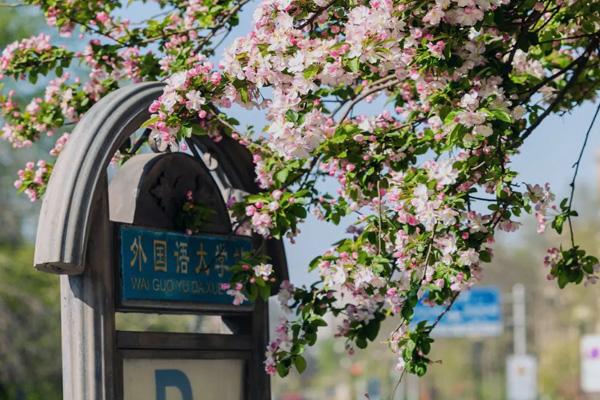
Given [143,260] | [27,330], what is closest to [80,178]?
[143,260]

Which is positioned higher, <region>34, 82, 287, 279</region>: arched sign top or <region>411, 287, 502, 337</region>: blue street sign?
<region>411, 287, 502, 337</region>: blue street sign

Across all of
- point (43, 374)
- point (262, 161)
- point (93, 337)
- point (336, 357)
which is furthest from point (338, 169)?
point (336, 357)

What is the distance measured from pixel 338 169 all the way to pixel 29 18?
27737 mm

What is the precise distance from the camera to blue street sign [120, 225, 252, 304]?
229 inches

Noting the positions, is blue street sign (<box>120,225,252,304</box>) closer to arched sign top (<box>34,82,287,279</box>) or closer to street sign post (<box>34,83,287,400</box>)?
street sign post (<box>34,83,287,400</box>)

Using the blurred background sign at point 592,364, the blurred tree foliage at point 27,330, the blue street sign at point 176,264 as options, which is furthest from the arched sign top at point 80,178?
the blurred tree foliage at point 27,330

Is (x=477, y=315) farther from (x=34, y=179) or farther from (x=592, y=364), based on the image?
(x=34, y=179)

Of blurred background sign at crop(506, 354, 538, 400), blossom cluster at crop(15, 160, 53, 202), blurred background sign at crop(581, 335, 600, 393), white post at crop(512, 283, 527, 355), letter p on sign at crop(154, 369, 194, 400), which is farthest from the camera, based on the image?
white post at crop(512, 283, 527, 355)

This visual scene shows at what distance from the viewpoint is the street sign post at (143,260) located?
553 centimetres

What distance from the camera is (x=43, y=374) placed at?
3158cm

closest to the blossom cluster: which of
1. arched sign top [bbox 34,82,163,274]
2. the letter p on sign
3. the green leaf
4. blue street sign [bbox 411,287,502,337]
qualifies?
arched sign top [bbox 34,82,163,274]

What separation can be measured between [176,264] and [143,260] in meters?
0.26

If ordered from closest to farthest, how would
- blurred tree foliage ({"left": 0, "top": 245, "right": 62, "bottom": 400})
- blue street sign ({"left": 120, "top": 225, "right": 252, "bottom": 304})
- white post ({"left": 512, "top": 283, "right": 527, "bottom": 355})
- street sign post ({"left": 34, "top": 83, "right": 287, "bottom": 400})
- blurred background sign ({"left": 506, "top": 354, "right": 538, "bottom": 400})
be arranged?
street sign post ({"left": 34, "top": 83, "right": 287, "bottom": 400}) → blue street sign ({"left": 120, "top": 225, "right": 252, "bottom": 304}) → blurred tree foliage ({"left": 0, "top": 245, "right": 62, "bottom": 400}) → blurred background sign ({"left": 506, "top": 354, "right": 538, "bottom": 400}) → white post ({"left": 512, "top": 283, "right": 527, "bottom": 355})

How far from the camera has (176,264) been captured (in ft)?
20.2
